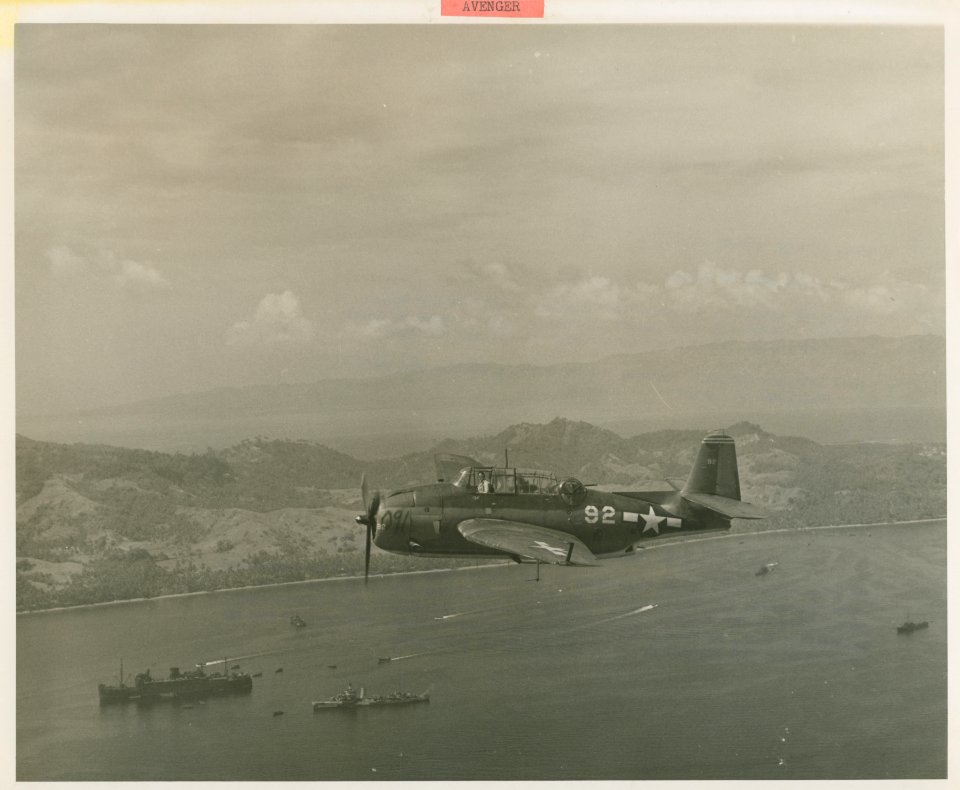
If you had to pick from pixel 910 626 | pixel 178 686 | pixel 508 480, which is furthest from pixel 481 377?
pixel 910 626

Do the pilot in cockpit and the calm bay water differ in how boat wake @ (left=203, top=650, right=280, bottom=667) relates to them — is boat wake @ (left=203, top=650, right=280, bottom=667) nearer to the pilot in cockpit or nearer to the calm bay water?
the calm bay water

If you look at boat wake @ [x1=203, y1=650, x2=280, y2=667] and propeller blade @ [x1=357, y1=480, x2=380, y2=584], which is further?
boat wake @ [x1=203, y1=650, x2=280, y2=667]

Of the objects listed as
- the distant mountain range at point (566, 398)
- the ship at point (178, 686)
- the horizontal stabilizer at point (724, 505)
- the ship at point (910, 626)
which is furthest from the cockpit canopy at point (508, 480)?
the ship at point (910, 626)

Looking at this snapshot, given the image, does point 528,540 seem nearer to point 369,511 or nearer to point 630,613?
point 369,511

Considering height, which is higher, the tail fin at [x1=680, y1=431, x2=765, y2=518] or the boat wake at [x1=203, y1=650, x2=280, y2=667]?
the tail fin at [x1=680, y1=431, x2=765, y2=518]
